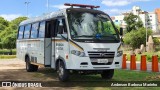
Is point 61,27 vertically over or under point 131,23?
under

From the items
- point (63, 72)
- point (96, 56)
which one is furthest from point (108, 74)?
point (63, 72)

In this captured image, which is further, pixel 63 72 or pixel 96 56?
pixel 63 72

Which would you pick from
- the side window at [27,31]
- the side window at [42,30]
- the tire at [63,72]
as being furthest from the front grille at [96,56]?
the side window at [27,31]

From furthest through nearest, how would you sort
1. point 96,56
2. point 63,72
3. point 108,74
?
1. point 108,74
2. point 63,72
3. point 96,56

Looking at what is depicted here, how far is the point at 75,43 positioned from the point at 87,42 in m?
0.45

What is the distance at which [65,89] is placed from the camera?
38.7ft

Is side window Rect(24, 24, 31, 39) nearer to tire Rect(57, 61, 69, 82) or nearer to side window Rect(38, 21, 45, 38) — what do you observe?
side window Rect(38, 21, 45, 38)

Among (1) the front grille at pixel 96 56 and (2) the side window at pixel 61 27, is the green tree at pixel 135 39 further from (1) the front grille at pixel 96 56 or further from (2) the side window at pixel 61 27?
(1) the front grille at pixel 96 56

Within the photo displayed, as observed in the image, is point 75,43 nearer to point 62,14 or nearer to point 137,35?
point 62,14

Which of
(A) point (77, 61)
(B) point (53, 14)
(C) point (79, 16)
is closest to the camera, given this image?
(A) point (77, 61)

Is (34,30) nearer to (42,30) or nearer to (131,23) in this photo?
(42,30)

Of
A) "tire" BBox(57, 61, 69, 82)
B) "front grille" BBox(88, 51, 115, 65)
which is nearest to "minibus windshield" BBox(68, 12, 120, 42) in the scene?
"front grille" BBox(88, 51, 115, 65)

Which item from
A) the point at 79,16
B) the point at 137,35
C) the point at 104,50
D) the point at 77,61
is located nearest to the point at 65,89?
the point at 77,61

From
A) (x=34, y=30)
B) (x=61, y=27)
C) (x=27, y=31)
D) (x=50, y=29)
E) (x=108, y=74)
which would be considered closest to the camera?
(x=61, y=27)
